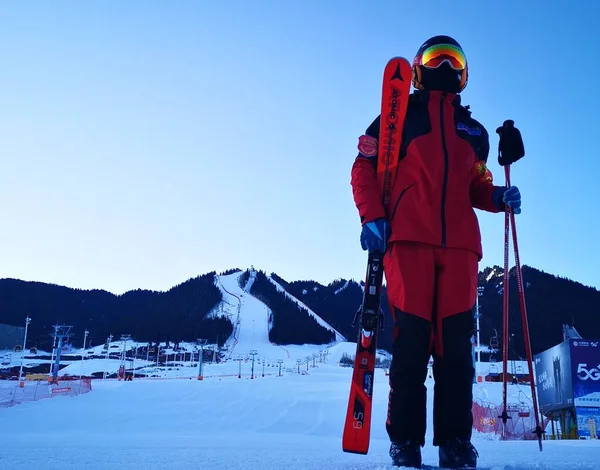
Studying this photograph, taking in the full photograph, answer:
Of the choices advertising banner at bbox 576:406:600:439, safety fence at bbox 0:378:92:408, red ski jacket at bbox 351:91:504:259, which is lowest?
safety fence at bbox 0:378:92:408

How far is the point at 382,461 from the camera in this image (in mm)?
2789

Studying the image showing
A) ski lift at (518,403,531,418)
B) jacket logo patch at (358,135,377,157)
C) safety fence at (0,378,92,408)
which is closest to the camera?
jacket logo patch at (358,135,377,157)

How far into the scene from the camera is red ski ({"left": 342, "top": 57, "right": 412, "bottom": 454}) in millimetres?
2799

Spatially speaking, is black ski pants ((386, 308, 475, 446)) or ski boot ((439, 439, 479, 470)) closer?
ski boot ((439, 439, 479, 470))

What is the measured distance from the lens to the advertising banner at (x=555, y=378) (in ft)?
65.2

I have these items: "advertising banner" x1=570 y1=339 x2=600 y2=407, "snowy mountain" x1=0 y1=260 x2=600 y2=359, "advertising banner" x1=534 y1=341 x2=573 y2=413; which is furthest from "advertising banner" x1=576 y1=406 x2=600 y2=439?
"snowy mountain" x1=0 y1=260 x2=600 y2=359

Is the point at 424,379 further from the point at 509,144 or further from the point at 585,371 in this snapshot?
the point at 585,371

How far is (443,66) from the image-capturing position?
3.37 m

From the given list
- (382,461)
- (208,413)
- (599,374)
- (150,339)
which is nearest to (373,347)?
(382,461)

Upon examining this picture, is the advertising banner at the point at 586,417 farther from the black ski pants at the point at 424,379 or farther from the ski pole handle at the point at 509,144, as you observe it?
the black ski pants at the point at 424,379

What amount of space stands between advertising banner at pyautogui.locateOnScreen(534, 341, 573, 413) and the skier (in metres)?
19.8

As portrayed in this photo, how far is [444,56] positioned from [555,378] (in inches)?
859

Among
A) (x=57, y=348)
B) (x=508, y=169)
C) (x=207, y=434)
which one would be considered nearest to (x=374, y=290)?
A: (x=508, y=169)

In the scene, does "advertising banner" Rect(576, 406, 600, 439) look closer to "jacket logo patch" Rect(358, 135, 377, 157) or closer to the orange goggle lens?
the orange goggle lens
